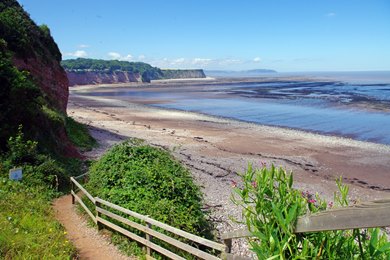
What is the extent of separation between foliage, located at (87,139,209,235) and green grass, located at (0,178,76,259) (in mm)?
1788

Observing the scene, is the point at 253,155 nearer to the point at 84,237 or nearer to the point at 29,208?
the point at 84,237

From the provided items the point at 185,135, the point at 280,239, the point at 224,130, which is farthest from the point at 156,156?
the point at 224,130

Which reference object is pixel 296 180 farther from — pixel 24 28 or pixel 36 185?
pixel 24 28

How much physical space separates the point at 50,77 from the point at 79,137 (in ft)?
16.0

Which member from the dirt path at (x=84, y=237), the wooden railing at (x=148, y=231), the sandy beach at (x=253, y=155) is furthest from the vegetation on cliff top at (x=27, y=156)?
the sandy beach at (x=253, y=155)

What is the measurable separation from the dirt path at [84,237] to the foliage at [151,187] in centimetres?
98

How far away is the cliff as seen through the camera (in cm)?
1485

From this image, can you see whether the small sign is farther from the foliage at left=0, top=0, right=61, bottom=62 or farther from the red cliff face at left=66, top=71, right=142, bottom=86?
the red cliff face at left=66, top=71, right=142, bottom=86

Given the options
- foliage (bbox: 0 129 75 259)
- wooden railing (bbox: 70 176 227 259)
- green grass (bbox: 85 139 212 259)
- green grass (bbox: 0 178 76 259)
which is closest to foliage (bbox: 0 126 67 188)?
foliage (bbox: 0 129 75 259)

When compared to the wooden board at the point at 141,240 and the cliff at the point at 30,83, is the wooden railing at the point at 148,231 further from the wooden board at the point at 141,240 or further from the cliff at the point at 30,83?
the cliff at the point at 30,83

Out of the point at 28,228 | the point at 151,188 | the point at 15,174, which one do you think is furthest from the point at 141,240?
the point at 15,174

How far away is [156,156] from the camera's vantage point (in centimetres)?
1221

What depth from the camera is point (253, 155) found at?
89.9 feet

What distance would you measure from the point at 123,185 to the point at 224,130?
95.1 feet
